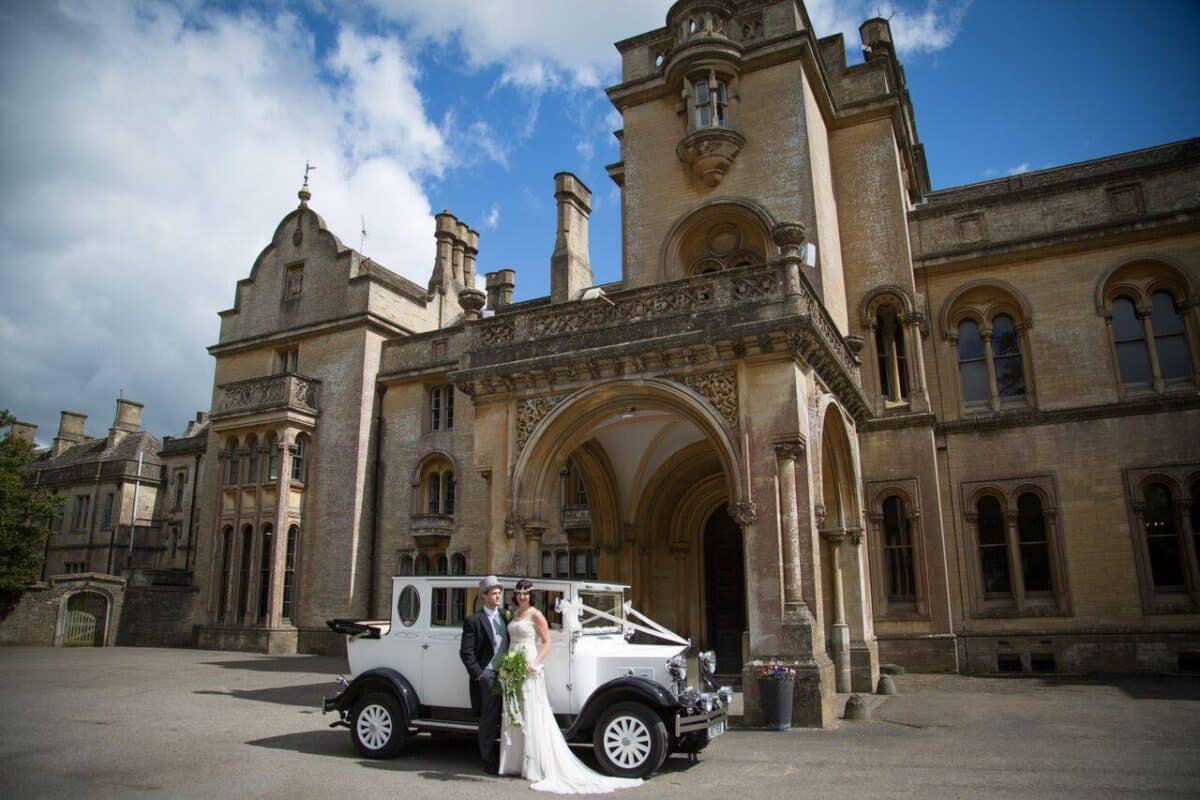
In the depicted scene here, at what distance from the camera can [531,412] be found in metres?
14.7

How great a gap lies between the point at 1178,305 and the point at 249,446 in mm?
26324

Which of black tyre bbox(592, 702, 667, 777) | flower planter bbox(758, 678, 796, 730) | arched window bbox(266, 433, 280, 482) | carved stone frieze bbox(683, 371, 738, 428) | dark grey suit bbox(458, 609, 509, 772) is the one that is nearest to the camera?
black tyre bbox(592, 702, 667, 777)

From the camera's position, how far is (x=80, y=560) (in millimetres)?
37875

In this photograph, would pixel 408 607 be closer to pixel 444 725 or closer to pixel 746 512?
pixel 444 725

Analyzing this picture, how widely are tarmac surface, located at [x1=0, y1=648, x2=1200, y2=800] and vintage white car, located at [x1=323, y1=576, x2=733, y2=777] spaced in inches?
15.2

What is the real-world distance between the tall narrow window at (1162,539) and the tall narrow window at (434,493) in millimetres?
18536

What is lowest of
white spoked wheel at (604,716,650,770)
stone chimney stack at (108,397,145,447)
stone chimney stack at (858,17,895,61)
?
white spoked wheel at (604,716,650,770)

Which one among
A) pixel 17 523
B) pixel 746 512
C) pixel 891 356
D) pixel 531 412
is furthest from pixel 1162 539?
pixel 17 523

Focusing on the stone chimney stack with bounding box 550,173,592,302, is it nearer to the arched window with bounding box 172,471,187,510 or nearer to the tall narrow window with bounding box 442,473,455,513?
the tall narrow window with bounding box 442,473,455,513

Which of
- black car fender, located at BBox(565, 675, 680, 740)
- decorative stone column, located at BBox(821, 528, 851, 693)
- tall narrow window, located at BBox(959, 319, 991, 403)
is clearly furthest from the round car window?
tall narrow window, located at BBox(959, 319, 991, 403)

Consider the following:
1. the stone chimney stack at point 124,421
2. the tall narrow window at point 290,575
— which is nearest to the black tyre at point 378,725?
the tall narrow window at point 290,575

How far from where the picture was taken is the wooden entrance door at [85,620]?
2598cm

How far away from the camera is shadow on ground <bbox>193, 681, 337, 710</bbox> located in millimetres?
13811

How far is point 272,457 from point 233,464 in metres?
1.88
